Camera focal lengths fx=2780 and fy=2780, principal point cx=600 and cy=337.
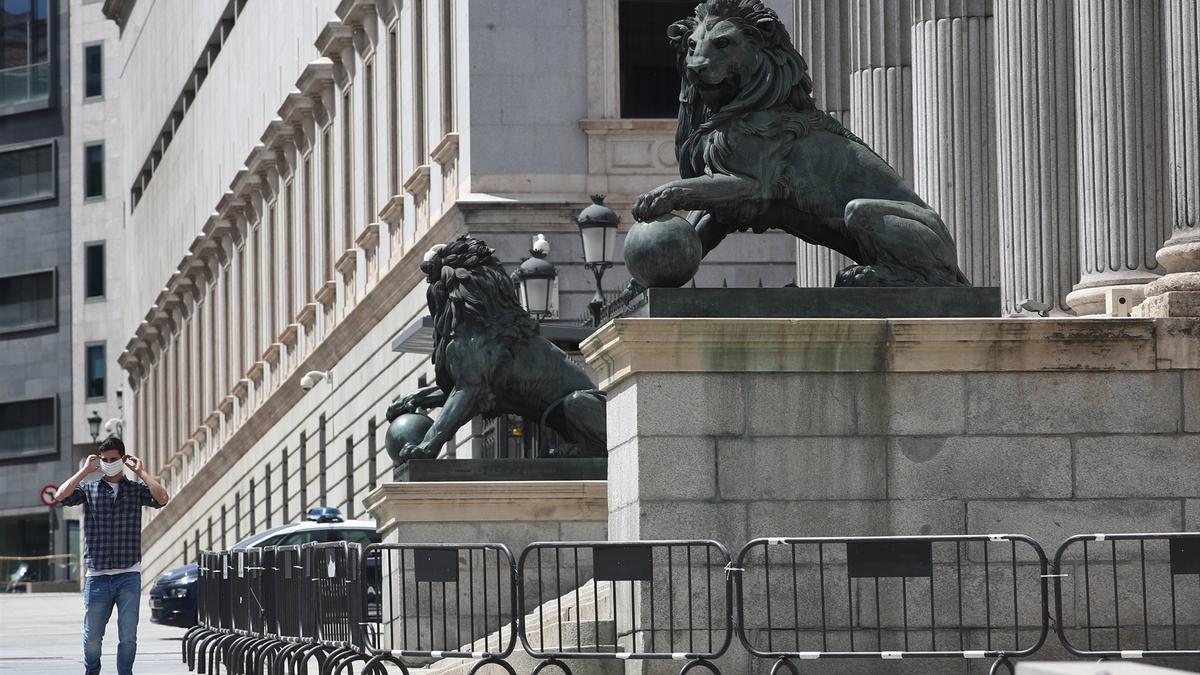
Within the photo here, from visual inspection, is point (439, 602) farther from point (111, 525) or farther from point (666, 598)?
point (666, 598)

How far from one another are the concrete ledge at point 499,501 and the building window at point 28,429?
88.7 m

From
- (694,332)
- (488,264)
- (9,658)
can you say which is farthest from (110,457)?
(9,658)

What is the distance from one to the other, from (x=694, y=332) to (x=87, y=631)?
7.13 meters

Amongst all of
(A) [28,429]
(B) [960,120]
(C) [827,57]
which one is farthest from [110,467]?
(A) [28,429]

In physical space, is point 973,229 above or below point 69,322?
below

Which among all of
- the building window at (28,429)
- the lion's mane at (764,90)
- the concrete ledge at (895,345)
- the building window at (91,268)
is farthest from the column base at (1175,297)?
the building window at (91,268)

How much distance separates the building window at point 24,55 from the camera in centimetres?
11206

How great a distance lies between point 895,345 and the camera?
1502 centimetres

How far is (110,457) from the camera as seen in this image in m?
20.0

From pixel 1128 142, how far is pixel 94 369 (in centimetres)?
9261

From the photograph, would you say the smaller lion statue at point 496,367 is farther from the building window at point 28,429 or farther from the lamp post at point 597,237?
the building window at point 28,429

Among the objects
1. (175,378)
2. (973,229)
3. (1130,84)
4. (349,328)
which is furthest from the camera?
(175,378)

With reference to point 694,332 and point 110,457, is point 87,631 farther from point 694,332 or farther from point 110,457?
point 694,332

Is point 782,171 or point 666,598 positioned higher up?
point 782,171
